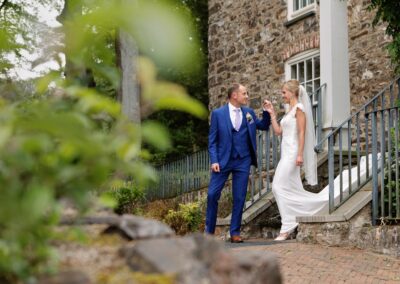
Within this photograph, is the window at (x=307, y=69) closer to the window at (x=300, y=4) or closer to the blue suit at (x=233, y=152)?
Result: the window at (x=300, y=4)

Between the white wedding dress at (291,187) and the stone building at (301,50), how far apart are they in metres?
2.70

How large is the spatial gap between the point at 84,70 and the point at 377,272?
4.88 metres

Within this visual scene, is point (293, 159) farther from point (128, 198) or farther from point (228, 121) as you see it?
point (128, 198)

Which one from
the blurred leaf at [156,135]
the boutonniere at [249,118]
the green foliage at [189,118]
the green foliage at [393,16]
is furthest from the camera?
the green foliage at [189,118]

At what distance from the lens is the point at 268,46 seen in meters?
15.1

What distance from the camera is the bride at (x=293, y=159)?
8.60 metres

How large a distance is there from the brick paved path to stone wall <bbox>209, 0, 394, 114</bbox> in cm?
519

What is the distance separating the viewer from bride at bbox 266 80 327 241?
8602 mm

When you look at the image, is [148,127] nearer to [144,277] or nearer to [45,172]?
[45,172]

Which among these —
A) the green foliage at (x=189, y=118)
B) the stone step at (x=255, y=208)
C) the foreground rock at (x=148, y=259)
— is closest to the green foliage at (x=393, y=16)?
the stone step at (x=255, y=208)

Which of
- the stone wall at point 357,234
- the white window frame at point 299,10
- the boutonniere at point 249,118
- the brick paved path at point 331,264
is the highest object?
the white window frame at point 299,10

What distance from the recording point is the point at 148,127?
1.58m

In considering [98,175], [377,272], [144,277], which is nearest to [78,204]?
[98,175]

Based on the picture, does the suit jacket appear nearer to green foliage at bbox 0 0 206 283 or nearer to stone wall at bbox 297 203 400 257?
stone wall at bbox 297 203 400 257
